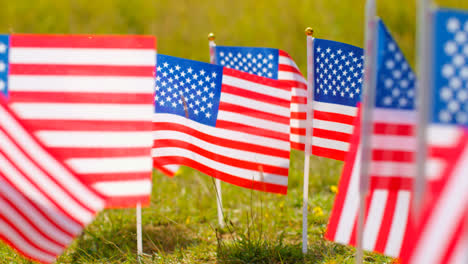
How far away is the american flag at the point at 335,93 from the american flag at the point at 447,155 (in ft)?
4.74

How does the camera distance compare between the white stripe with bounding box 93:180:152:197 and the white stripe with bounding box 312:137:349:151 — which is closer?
the white stripe with bounding box 93:180:152:197

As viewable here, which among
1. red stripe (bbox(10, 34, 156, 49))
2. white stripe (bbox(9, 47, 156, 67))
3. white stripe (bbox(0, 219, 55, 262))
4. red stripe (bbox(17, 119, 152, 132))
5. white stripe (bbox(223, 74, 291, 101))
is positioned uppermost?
red stripe (bbox(10, 34, 156, 49))

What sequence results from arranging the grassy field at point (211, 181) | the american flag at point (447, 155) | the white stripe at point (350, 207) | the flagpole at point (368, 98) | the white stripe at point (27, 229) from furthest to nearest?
the grassy field at point (211, 181)
the white stripe at point (27, 229)
the white stripe at point (350, 207)
the flagpole at point (368, 98)
the american flag at point (447, 155)

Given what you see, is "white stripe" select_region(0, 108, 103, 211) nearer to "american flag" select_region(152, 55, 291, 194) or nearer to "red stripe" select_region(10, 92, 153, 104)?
"red stripe" select_region(10, 92, 153, 104)

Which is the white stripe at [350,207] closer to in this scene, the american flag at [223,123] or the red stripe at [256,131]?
the american flag at [223,123]

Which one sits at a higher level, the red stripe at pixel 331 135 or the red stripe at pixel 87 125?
the red stripe at pixel 87 125

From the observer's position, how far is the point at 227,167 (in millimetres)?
4203

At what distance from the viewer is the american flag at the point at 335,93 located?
3992mm

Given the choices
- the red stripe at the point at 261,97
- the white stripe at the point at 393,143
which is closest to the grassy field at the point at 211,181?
the red stripe at the point at 261,97

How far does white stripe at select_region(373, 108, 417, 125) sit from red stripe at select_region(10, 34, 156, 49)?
3.92 feet

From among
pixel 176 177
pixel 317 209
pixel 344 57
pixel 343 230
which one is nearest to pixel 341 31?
pixel 176 177

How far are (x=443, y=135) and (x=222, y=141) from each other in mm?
1959

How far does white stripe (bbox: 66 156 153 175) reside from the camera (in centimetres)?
309

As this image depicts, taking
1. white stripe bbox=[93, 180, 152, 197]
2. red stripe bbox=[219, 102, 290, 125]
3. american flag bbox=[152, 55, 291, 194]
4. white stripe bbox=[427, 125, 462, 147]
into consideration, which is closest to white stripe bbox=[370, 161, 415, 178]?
white stripe bbox=[427, 125, 462, 147]
